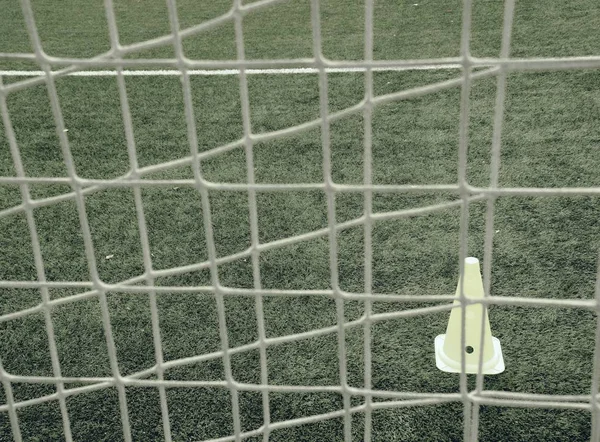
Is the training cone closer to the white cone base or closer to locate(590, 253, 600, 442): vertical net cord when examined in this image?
the white cone base

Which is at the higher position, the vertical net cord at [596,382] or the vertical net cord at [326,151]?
the vertical net cord at [326,151]

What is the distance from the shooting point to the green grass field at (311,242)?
174 cm

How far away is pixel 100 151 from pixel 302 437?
1.85 meters

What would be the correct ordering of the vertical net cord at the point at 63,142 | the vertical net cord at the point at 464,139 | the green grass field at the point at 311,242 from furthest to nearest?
the green grass field at the point at 311,242 → the vertical net cord at the point at 63,142 → the vertical net cord at the point at 464,139

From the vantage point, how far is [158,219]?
2572 millimetres

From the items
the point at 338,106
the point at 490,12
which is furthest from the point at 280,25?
the point at 338,106

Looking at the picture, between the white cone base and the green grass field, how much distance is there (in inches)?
0.9

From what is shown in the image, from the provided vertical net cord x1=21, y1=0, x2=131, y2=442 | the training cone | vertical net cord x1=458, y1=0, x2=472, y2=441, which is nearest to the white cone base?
A: the training cone

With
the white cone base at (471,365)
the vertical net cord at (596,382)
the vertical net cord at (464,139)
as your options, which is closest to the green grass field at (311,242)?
A: the white cone base at (471,365)

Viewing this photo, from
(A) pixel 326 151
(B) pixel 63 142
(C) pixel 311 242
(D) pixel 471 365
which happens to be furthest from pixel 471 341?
(B) pixel 63 142

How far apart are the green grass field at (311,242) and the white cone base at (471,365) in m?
0.02

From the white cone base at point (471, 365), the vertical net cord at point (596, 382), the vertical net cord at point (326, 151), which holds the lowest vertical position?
the white cone base at point (471, 365)

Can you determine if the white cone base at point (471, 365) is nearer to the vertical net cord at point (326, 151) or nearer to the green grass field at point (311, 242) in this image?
the green grass field at point (311, 242)

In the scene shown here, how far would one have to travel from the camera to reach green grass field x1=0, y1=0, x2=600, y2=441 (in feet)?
5.71
